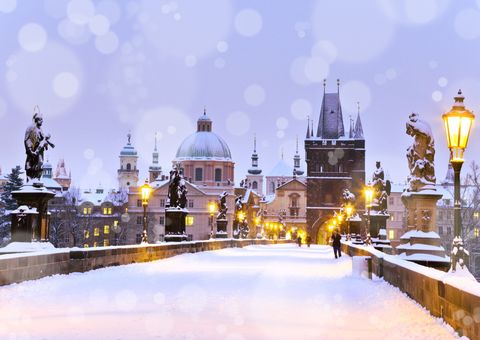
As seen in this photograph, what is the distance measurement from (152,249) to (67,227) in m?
69.2

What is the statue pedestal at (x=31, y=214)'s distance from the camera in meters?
20.4

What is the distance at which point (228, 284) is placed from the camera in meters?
18.1

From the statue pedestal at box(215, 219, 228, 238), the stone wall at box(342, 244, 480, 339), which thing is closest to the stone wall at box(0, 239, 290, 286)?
the stone wall at box(342, 244, 480, 339)

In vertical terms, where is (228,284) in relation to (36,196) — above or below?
below

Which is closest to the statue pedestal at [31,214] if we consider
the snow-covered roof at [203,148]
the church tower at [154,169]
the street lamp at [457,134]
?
the street lamp at [457,134]

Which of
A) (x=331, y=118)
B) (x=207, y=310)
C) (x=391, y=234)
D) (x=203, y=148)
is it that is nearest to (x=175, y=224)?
(x=207, y=310)

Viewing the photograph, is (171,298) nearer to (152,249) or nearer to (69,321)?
(69,321)

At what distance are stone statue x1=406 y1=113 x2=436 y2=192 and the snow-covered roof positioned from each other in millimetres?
107012

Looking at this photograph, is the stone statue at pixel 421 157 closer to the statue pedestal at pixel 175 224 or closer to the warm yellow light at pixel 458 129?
the warm yellow light at pixel 458 129

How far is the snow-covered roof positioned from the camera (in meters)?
131

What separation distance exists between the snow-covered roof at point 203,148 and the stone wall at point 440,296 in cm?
11357

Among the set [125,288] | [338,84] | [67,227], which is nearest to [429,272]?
[125,288]

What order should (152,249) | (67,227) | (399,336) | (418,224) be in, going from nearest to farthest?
1. (399,336)
2. (418,224)
3. (152,249)
4. (67,227)

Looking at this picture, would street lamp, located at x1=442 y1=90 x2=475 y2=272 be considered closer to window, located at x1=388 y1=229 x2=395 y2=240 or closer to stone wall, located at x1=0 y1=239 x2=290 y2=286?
stone wall, located at x1=0 y1=239 x2=290 y2=286
